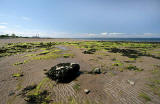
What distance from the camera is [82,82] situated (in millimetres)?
5504

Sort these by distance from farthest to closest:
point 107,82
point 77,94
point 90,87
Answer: point 107,82 → point 90,87 → point 77,94

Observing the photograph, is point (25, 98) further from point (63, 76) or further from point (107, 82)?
point (107, 82)

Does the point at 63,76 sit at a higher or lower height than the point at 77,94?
higher

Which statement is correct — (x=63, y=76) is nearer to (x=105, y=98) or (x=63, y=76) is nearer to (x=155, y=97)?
(x=105, y=98)

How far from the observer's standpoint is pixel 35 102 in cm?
389

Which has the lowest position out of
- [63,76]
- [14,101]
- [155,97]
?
[14,101]

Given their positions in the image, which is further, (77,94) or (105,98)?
(77,94)

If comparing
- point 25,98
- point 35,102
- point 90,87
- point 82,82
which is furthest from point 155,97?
point 25,98

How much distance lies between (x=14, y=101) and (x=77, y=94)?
3.07 meters

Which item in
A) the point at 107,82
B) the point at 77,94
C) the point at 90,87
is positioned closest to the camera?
the point at 77,94

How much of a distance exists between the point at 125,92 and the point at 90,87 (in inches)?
75.0

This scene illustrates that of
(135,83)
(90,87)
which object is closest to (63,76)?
(90,87)

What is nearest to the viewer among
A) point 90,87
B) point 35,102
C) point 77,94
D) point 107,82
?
point 35,102

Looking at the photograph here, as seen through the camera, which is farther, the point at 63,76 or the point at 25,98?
the point at 63,76
